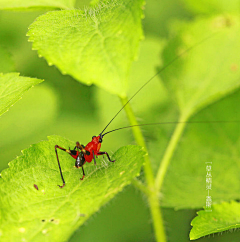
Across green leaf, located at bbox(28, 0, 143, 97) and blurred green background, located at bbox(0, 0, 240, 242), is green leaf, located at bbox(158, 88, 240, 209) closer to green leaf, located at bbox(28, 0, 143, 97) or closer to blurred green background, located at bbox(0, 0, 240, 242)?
blurred green background, located at bbox(0, 0, 240, 242)

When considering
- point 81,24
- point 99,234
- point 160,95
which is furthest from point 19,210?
point 160,95

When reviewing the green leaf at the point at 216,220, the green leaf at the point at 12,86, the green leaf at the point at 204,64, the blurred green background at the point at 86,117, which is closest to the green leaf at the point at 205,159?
the green leaf at the point at 204,64

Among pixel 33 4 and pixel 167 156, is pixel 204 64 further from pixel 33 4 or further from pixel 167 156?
pixel 33 4

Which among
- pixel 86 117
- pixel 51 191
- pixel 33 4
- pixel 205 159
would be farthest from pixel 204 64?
pixel 51 191

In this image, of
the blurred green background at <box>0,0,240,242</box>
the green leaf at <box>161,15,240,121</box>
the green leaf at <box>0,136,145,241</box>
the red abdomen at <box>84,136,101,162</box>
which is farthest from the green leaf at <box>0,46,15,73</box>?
the green leaf at <box>161,15,240,121</box>

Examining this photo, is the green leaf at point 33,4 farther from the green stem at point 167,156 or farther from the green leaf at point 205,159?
the green leaf at point 205,159

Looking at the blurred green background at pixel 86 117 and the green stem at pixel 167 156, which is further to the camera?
the blurred green background at pixel 86 117
